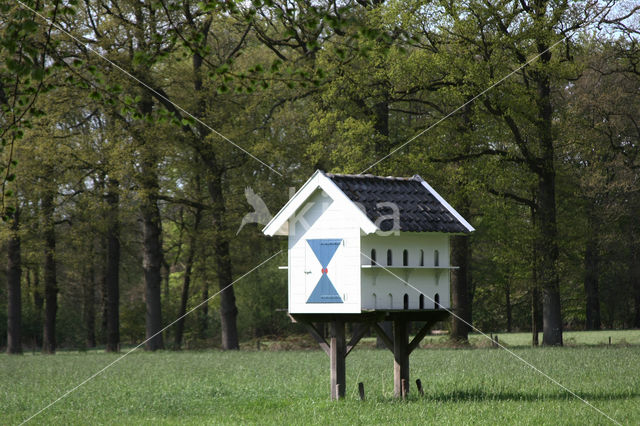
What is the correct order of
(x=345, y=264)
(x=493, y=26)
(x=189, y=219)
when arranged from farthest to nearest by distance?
(x=189, y=219) → (x=493, y=26) → (x=345, y=264)

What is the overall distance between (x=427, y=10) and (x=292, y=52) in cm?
874

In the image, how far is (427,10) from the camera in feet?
88.3

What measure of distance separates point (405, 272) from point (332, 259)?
1164 millimetres


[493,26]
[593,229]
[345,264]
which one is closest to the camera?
[345,264]

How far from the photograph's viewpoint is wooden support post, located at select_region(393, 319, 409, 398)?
13281 millimetres

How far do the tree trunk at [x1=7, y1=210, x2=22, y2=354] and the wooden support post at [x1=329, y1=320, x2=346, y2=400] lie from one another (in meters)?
22.5

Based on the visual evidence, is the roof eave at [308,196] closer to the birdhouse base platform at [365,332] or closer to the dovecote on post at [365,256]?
the dovecote on post at [365,256]

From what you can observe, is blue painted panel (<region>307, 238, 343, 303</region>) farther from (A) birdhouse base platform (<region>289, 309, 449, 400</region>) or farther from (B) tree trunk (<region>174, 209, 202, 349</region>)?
(B) tree trunk (<region>174, 209, 202, 349</region>)

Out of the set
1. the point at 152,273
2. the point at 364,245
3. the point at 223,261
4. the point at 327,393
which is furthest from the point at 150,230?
the point at 364,245

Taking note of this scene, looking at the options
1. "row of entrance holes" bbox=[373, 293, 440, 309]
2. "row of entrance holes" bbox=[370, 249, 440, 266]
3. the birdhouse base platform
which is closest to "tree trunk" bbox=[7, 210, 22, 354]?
A: the birdhouse base platform

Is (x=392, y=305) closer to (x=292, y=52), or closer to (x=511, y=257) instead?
(x=511, y=257)

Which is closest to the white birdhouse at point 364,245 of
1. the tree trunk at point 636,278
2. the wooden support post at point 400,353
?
the wooden support post at point 400,353

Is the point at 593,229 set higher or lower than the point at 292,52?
lower

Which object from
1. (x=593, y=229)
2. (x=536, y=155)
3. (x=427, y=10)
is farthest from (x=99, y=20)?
(x=593, y=229)
